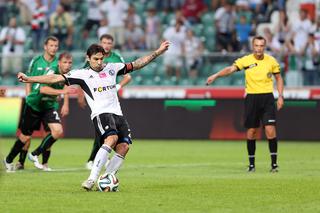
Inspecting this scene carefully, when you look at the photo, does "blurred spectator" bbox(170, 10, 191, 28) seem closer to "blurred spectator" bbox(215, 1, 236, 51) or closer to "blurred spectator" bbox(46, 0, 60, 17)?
"blurred spectator" bbox(215, 1, 236, 51)

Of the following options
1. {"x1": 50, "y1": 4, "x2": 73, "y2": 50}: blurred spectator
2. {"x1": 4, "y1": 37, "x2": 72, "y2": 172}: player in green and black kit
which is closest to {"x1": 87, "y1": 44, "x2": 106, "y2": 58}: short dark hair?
{"x1": 4, "y1": 37, "x2": 72, "y2": 172}: player in green and black kit

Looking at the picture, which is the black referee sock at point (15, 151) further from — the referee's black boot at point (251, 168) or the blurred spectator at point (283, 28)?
the blurred spectator at point (283, 28)

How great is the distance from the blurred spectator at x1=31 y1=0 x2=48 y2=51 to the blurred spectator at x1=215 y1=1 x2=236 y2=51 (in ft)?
18.9

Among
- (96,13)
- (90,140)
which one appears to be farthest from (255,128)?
(96,13)

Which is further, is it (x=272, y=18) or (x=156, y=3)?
(x=156, y=3)

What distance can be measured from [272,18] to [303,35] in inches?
68.8

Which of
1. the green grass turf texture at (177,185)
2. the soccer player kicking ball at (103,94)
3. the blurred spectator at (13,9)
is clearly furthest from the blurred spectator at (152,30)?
the soccer player kicking ball at (103,94)

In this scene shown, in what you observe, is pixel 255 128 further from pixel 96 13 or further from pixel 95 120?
pixel 96 13

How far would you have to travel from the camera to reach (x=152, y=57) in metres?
13.6

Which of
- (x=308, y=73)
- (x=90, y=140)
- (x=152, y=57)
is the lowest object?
(x=90, y=140)

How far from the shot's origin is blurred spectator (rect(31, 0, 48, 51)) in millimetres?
30375

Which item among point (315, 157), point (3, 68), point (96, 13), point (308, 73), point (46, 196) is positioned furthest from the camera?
point (96, 13)

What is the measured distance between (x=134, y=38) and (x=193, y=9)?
258 cm

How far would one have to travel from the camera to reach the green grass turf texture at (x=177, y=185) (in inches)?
442
